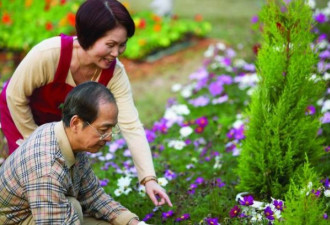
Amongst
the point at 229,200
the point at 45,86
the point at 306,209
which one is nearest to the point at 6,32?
the point at 45,86

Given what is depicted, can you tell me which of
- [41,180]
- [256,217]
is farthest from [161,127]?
[41,180]

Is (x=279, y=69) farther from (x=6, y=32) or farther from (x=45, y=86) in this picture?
(x=6, y=32)

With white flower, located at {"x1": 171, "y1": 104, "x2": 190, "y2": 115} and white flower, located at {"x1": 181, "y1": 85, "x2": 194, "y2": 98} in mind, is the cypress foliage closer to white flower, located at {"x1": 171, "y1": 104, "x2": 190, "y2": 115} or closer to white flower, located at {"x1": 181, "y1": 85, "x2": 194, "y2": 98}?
white flower, located at {"x1": 171, "y1": 104, "x2": 190, "y2": 115}

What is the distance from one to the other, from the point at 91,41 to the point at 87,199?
3.08 feet

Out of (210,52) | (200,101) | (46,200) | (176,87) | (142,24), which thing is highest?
(142,24)

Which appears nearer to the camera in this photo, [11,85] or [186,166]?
[11,85]

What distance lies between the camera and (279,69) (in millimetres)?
3135

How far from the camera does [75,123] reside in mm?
2480

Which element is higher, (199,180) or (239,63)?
(239,63)

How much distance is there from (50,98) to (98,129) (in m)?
0.82

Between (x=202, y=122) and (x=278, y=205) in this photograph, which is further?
(x=202, y=122)

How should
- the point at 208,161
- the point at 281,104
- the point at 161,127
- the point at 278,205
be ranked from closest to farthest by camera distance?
the point at 278,205 → the point at 281,104 → the point at 208,161 → the point at 161,127

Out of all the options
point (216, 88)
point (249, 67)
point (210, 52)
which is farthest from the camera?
point (210, 52)

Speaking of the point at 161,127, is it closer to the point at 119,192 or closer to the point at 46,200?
the point at 119,192
